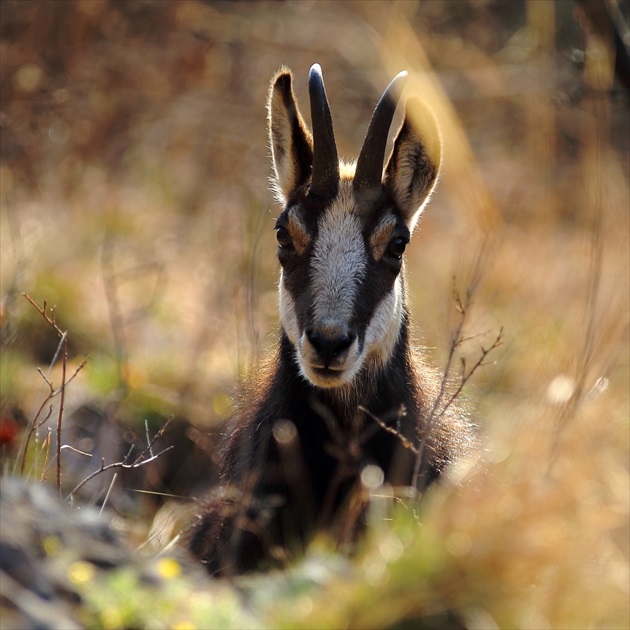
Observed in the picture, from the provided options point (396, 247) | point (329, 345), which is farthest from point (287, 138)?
point (329, 345)

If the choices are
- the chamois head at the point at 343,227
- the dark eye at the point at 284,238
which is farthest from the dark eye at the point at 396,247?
the dark eye at the point at 284,238

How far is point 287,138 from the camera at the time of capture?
5.68 metres

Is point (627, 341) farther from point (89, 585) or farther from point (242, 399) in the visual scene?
point (89, 585)

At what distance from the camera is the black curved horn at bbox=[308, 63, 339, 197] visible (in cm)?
517

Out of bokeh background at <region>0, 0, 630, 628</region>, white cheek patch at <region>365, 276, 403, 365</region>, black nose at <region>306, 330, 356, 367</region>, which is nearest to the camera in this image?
bokeh background at <region>0, 0, 630, 628</region>

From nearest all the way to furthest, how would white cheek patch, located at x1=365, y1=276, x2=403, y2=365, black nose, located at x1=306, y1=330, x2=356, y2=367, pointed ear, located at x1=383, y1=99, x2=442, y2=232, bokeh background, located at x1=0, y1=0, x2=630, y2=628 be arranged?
bokeh background, located at x1=0, y1=0, x2=630, y2=628, black nose, located at x1=306, y1=330, x2=356, y2=367, white cheek patch, located at x1=365, y1=276, x2=403, y2=365, pointed ear, located at x1=383, y1=99, x2=442, y2=232

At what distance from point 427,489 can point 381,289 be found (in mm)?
1028

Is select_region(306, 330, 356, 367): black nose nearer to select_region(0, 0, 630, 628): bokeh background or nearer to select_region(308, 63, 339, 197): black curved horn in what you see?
select_region(0, 0, 630, 628): bokeh background

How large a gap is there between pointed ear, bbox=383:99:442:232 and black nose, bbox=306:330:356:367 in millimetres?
1111

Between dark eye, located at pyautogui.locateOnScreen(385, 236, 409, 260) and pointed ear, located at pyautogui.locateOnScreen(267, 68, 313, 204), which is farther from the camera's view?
pointed ear, located at pyautogui.locateOnScreen(267, 68, 313, 204)

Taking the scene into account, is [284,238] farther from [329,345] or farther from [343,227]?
[329,345]

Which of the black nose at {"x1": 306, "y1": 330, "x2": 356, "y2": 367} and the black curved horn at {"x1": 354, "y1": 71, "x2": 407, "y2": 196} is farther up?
the black curved horn at {"x1": 354, "y1": 71, "x2": 407, "y2": 196}

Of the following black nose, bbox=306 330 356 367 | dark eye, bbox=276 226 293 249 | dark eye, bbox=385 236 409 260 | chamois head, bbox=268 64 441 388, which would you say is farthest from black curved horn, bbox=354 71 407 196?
black nose, bbox=306 330 356 367

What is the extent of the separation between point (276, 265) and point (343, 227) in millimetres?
4764
